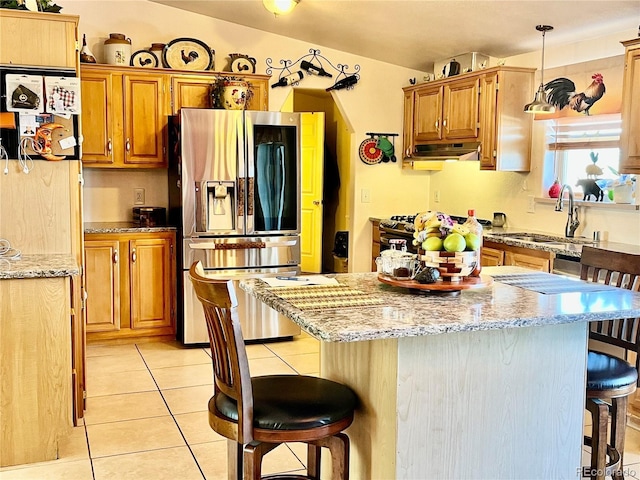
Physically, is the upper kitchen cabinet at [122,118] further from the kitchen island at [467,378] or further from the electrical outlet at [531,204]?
the kitchen island at [467,378]

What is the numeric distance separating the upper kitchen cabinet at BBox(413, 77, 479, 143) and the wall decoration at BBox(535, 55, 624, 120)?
20.9 inches

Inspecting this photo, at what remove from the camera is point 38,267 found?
119 inches

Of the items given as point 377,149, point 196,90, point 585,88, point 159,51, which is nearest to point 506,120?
point 585,88

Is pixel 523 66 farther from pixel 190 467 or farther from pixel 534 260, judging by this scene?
pixel 190 467

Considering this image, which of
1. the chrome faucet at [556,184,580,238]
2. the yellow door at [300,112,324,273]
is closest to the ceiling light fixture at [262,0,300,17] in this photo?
the chrome faucet at [556,184,580,238]

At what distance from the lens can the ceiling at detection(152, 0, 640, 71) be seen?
167 inches

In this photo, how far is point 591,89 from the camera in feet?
15.0

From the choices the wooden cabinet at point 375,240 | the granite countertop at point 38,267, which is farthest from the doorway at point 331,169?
the granite countertop at point 38,267

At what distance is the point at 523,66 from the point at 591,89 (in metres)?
0.76

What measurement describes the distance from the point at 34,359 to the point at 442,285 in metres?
1.88

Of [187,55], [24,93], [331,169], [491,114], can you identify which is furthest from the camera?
[331,169]

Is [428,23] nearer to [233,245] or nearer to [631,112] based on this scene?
[631,112]

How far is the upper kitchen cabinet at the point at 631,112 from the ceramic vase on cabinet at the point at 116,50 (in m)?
3.59

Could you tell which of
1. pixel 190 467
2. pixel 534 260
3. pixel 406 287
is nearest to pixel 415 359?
pixel 406 287
